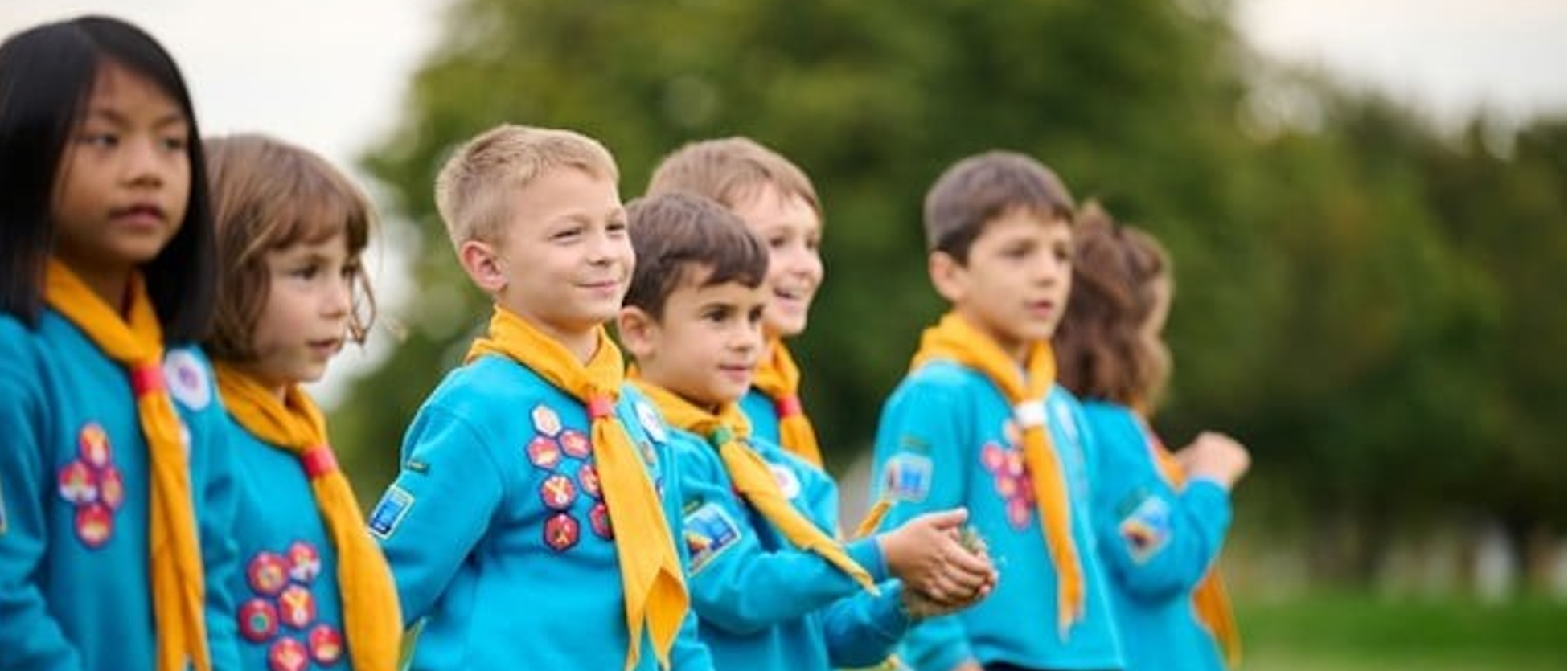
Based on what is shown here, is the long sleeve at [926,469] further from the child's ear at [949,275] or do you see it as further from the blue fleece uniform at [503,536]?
the blue fleece uniform at [503,536]

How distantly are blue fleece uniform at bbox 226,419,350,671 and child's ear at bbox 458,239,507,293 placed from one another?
1.00m

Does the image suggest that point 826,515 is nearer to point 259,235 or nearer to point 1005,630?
point 1005,630

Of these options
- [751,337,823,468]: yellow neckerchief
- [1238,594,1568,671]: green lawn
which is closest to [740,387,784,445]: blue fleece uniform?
[751,337,823,468]: yellow neckerchief

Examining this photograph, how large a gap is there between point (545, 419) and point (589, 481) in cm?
15

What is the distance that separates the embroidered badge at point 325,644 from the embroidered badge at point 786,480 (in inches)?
73.5

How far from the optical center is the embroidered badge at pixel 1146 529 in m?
8.98

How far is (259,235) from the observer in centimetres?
536

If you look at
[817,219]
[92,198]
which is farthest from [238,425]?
[817,219]

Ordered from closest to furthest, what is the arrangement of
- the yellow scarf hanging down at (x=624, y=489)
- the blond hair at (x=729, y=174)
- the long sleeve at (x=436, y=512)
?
1. the long sleeve at (x=436, y=512)
2. the yellow scarf hanging down at (x=624, y=489)
3. the blond hair at (x=729, y=174)

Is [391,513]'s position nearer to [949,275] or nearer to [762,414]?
[762,414]

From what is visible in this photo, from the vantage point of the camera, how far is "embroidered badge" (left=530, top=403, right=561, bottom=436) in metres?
6.09

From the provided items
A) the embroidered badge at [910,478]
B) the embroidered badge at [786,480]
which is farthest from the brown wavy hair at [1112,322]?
the embroidered badge at [786,480]

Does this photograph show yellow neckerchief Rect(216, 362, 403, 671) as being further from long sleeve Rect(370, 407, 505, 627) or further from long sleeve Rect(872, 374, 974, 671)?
long sleeve Rect(872, 374, 974, 671)

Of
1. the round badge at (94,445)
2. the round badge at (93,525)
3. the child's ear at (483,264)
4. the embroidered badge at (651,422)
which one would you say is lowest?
the round badge at (93,525)
